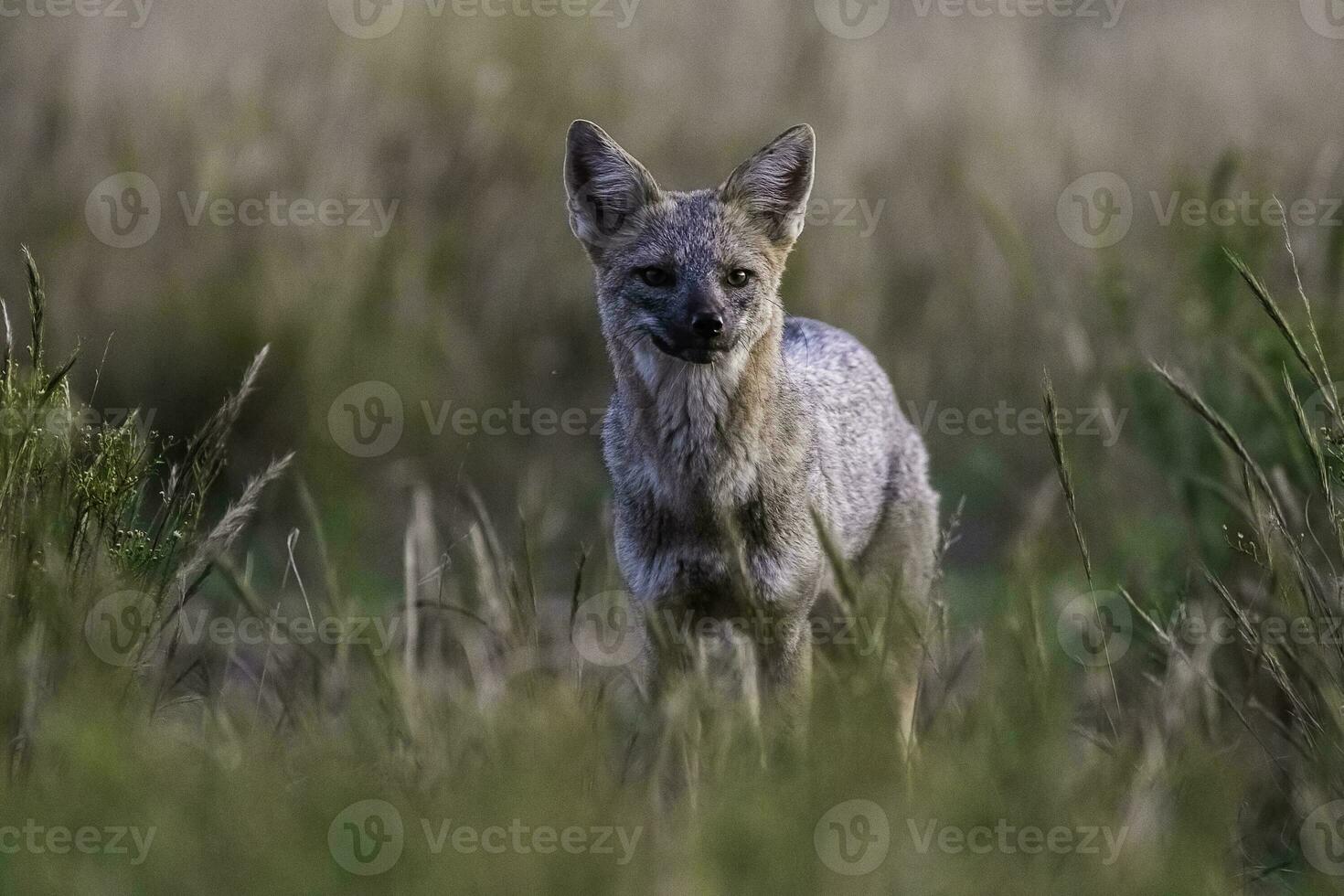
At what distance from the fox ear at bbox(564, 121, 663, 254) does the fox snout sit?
1.94 ft

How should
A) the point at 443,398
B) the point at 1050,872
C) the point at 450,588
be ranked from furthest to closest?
the point at 443,398 → the point at 450,588 → the point at 1050,872

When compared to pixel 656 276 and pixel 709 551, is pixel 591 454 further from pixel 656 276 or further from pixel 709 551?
pixel 709 551

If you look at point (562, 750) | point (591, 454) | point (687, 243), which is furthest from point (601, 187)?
point (591, 454)

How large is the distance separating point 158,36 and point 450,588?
4.66 m

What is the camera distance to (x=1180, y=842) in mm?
2488

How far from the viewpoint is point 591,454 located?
8086mm

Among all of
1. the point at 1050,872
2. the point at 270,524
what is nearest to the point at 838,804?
the point at 1050,872

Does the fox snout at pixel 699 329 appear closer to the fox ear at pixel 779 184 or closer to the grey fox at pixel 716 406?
the grey fox at pixel 716 406

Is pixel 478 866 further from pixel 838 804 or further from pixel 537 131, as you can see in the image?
pixel 537 131

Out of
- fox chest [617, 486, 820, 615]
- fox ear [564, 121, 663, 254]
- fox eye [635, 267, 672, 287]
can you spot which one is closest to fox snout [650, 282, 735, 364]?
fox eye [635, 267, 672, 287]

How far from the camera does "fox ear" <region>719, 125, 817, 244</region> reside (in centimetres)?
505

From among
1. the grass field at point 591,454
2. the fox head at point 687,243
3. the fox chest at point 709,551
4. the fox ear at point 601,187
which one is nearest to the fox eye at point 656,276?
the fox head at point 687,243

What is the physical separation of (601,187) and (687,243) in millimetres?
446

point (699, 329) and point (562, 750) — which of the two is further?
point (699, 329)
